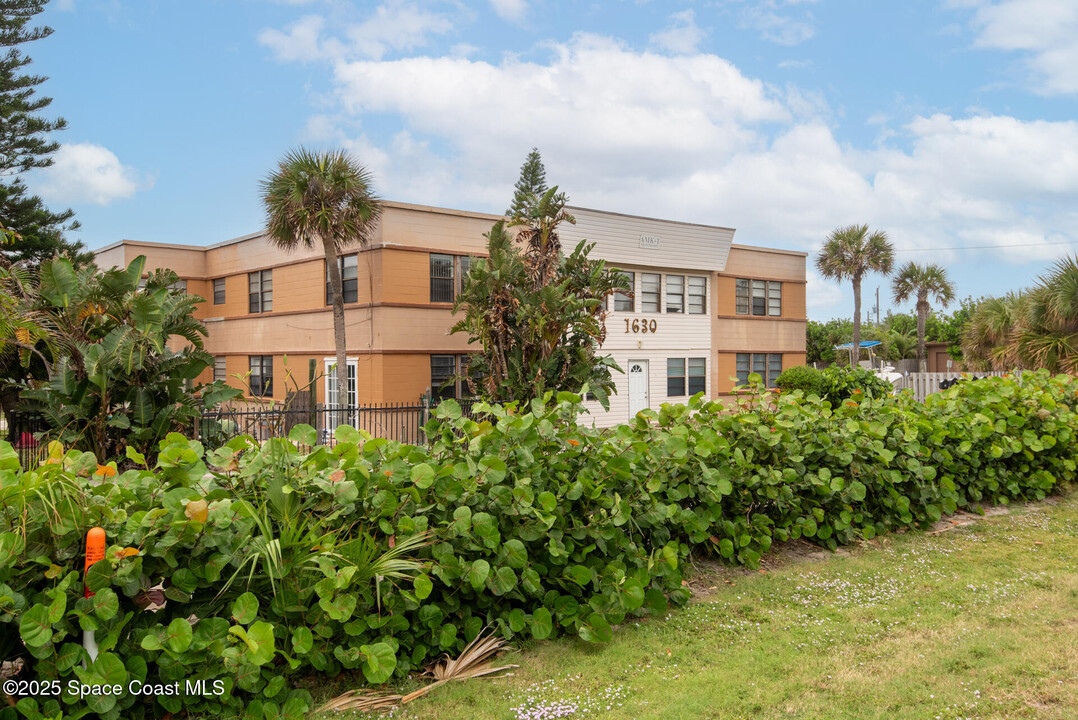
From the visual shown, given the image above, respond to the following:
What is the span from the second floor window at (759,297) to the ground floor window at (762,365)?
165 centimetres

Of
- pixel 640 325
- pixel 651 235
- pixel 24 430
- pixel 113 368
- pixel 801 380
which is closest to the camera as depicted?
pixel 113 368

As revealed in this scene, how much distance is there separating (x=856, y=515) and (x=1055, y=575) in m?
1.59

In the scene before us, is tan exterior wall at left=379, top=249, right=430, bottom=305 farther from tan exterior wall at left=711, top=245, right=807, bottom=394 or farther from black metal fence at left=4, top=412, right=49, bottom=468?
tan exterior wall at left=711, top=245, right=807, bottom=394

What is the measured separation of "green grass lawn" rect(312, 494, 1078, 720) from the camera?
12.8 ft

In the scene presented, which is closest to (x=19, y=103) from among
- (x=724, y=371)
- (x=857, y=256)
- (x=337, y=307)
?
(x=337, y=307)

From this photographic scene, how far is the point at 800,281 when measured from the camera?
31.5 m

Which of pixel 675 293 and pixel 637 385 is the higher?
pixel 675 293

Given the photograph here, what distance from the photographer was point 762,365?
99.1 feet

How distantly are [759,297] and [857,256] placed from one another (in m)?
15.6

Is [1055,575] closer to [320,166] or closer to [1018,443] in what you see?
[1018,443]

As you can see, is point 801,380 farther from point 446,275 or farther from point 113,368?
point 113,368

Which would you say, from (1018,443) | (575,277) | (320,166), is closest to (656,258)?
(575,277)

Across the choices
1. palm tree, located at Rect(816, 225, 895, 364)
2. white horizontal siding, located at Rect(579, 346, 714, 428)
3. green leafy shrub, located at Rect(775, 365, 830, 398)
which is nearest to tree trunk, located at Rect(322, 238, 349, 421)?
white horizontal siding, located at Rect(579, 346, 714, 428)

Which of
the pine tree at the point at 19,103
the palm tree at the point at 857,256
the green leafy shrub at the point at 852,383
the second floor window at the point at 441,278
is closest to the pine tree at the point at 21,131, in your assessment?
the pine tree at the point at 19,103
